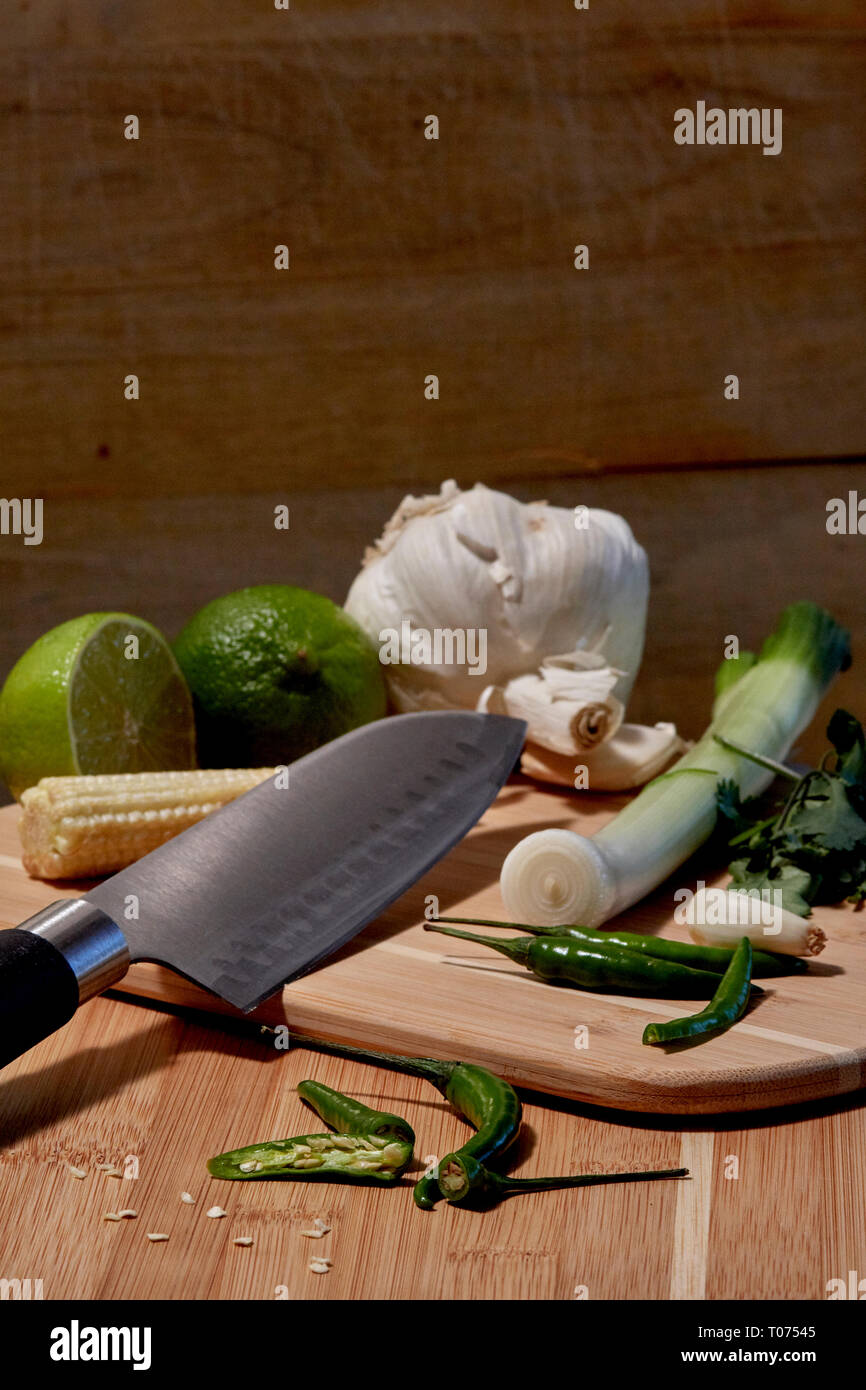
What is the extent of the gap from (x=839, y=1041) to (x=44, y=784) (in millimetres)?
807

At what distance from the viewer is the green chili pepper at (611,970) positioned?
3.24 ft

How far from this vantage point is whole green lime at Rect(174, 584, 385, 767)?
145 cm

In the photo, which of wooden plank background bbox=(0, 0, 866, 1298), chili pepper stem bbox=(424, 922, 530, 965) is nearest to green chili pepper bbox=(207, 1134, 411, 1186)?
chili pepper stem bbox=(424, 922, 530, 965)

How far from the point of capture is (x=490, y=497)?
5.19 ft

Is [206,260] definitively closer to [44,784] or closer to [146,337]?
[146,337]

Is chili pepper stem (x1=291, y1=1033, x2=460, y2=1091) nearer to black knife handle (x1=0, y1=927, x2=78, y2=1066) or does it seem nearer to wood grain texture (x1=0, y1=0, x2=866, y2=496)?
black knife handle (x1=0, y1=927, x2=78, y2=1066)

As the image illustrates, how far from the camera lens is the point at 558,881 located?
110 cm

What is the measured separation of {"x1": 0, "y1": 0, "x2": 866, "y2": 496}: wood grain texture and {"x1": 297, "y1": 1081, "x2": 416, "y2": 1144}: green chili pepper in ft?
4.56

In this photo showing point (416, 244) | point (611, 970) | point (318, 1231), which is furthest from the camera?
point (416, 244)

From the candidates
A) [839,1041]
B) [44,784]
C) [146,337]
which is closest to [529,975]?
[839,1041]

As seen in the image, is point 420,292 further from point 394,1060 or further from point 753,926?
point 394,1060

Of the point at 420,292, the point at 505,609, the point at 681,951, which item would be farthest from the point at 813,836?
the point at 420,292

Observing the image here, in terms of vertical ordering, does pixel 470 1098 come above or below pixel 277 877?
below

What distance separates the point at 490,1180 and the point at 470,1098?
0.08 m
